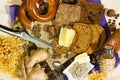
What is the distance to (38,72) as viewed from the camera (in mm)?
1911

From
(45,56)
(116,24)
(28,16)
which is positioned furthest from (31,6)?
(116,24)

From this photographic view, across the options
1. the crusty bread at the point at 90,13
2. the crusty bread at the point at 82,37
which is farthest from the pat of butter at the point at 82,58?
the crusty bread at the point at 90,13

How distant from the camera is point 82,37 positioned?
1.93m

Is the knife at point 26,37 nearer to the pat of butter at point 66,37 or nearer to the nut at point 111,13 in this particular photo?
the pat of butter at point 66,37

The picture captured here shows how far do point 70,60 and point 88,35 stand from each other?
0.40ft

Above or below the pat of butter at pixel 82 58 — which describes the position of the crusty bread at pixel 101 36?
above

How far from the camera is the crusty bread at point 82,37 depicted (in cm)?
193

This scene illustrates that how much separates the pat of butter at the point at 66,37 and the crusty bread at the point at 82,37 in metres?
0.02

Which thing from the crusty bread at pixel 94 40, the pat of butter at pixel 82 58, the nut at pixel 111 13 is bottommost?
the pat of butter at pixel 82 58

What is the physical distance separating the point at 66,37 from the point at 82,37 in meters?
0.06

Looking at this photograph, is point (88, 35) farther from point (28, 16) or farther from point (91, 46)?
point (28, 16)

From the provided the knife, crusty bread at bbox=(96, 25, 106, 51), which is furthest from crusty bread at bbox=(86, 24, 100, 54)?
the knife

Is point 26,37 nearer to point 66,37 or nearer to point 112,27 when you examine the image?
point 66,37

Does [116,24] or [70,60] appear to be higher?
[116,24]
